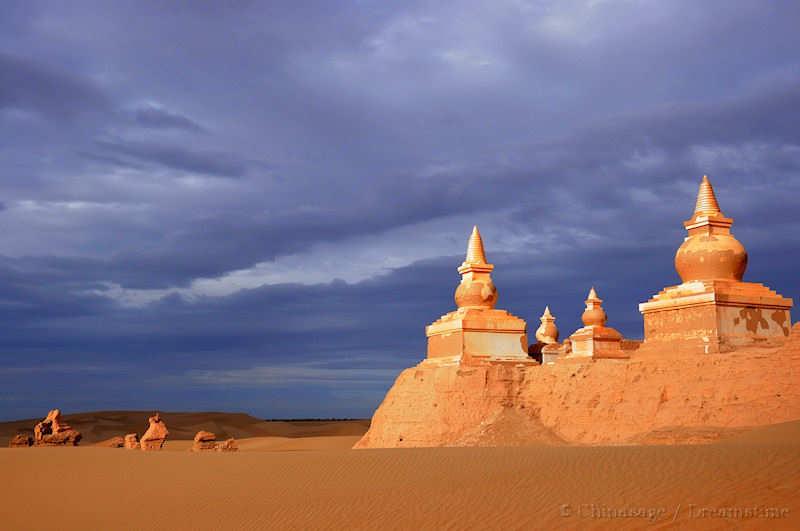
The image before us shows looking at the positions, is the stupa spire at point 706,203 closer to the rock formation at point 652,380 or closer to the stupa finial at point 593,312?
the rock formation at point 652,380

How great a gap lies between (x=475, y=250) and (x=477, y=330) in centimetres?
420

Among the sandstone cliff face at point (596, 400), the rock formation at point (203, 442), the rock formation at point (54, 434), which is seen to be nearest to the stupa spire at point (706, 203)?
the sandstone cliff face at point (596, 400)

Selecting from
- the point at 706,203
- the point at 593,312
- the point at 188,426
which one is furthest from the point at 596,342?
the point at 188,426

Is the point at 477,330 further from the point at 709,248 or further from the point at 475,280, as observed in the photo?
the point at 709,248

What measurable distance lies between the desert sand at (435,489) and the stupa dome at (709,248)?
851cm

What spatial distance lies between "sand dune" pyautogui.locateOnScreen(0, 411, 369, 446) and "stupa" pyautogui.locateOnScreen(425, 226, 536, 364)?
2566cm

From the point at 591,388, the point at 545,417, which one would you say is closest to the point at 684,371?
the point at 591,388

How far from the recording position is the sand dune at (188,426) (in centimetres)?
5794

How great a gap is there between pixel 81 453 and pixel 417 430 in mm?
11193

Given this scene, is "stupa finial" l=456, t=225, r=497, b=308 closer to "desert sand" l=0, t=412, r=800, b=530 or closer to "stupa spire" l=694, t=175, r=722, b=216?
"stupa spire" l=694, t=175, r=722, b=216

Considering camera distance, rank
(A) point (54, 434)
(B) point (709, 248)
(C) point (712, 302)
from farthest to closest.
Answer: (A) point (54, 434)
(B) point (709, 248)
(C) point (712, 302)

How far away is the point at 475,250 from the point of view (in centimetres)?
3281

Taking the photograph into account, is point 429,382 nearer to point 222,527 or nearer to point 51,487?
point 51,487

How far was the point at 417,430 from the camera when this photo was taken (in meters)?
28.1
